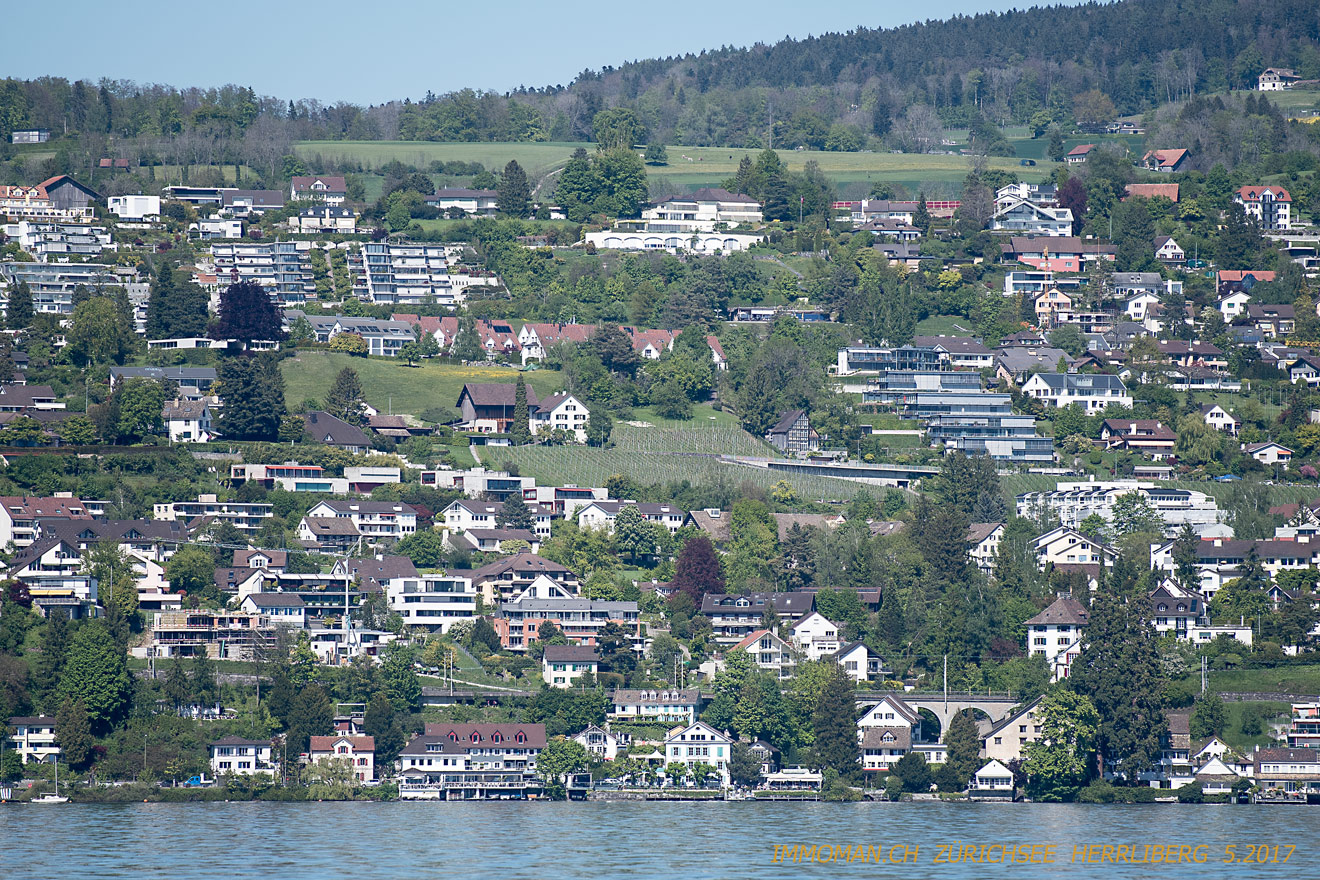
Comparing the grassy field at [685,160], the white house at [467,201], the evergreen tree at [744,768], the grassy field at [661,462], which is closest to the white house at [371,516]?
the grassy field at [661,462]

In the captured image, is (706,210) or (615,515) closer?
(615,515)

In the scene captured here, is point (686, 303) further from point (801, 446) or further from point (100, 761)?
point (100, 761)

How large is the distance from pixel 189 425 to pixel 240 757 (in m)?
25.6

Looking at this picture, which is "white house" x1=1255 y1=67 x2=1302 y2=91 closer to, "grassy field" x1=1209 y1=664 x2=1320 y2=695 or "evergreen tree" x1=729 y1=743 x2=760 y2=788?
"grassy field" x1=1209 y1=664 x2=1320 y2=695

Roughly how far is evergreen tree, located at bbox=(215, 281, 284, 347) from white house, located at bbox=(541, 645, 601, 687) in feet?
103

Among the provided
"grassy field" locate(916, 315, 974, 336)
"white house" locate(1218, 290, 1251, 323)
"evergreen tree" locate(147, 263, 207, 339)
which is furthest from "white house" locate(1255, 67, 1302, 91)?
"evergreen tree" locate(147, 263, 207, 339)

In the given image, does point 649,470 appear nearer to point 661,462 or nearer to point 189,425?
point 661,462

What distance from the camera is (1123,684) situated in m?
66.8

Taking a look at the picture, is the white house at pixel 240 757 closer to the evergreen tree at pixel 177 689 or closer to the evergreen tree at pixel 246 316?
the evergreen tree at pixel 177 689

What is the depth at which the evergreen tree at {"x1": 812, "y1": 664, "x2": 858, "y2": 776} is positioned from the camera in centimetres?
6681

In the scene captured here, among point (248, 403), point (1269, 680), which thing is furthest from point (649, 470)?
point (1269, 680)

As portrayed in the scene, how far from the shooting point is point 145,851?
2058 inches

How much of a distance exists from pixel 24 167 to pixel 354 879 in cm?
8698

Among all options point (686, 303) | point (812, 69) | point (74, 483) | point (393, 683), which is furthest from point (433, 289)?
point (812, 69)
